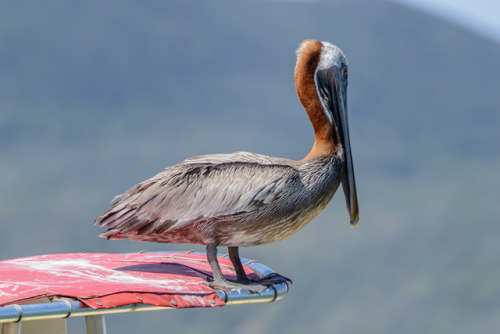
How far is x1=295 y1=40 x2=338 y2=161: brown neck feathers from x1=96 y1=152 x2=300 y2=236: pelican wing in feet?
0.78

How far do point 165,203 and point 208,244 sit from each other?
8.2 inches

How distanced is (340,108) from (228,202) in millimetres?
611

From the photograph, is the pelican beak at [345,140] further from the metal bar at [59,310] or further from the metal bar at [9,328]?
the metal bar at [9,328]

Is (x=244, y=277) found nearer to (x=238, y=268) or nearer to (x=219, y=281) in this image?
(x=238, y=268)

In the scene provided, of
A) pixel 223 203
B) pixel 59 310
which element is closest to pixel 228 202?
pixel 223 203

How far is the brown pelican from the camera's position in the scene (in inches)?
102

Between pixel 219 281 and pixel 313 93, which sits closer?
pixel 219 281

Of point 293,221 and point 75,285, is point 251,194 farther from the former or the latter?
point 75,285

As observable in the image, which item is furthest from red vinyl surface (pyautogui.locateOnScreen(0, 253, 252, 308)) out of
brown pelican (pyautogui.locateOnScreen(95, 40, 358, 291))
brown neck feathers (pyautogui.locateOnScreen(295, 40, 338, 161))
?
brown neck feathers (pyautogui.locateOnScreen(295, 40, 338, 161))

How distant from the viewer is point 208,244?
104 inches

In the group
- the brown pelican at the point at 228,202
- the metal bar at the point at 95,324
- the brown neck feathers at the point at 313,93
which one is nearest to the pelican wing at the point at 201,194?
the brown pelican at the point at 228,202

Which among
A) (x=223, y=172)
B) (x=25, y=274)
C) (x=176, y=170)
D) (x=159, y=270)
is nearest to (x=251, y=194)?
(x=223, y=172)

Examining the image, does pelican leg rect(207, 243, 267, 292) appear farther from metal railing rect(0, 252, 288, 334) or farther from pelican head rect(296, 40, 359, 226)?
pelican head rect(296, 40, 359, 226)

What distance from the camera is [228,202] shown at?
8.46 feet
